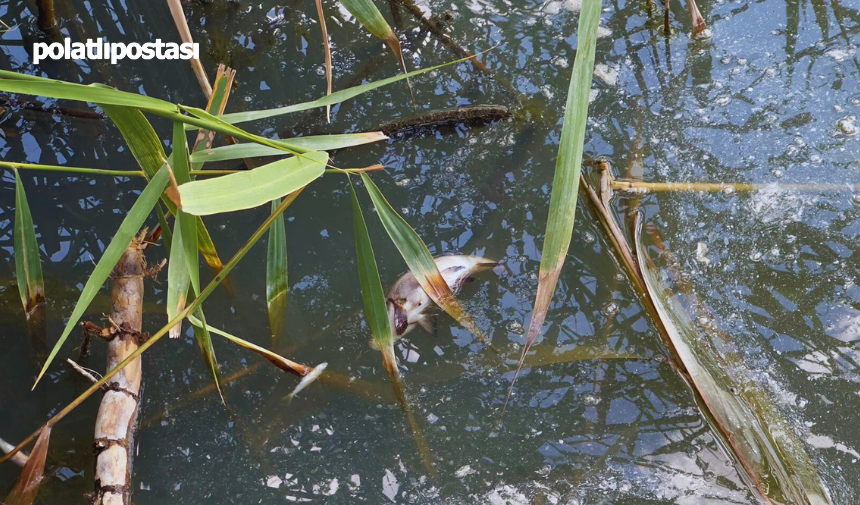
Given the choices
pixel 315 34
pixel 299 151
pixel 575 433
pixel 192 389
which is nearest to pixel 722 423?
pixel 575 433

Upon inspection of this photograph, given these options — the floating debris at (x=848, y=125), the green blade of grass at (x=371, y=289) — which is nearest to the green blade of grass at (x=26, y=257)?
the green blade of grass at (x=371, y=289)

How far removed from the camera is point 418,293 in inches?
62.6

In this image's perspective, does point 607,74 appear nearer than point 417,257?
No

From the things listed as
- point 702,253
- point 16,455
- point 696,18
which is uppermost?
point 696,18

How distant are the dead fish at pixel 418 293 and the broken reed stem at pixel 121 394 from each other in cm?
62

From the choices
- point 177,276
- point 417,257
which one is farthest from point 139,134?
point 417,257

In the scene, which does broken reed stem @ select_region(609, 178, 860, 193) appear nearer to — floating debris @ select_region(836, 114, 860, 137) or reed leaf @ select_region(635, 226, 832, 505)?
floating debris @ select_region(836, 114, 860, 137)

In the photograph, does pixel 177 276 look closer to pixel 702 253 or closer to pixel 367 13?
pixel 367 13

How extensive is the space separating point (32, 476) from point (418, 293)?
2.99 feet

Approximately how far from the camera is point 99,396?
151cm

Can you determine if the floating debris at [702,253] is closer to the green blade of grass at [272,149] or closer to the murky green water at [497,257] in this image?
the murky green water at [497,257]

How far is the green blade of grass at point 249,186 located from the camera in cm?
80

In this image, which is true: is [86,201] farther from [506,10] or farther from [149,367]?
[506,10]

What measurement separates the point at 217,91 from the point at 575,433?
3.61 ft
